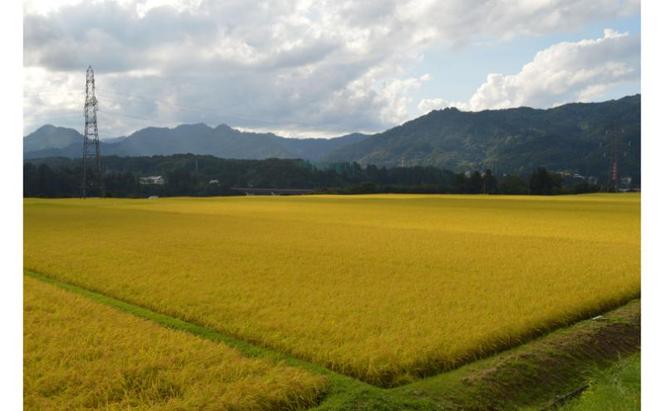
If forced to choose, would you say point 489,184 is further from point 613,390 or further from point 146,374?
point 146,374

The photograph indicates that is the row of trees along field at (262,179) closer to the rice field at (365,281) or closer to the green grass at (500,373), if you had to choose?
the rice field at (365,281)

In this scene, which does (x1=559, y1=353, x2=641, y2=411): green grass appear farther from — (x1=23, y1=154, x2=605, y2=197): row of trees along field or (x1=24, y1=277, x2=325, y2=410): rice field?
(x1=23, y1=154, x2=605, y2=197): row of trees along field

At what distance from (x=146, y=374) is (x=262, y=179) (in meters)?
125

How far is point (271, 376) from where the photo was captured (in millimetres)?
7508

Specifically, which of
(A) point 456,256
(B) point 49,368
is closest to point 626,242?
(A) point 456,256

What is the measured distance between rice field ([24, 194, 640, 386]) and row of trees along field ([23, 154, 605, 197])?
71.5 m

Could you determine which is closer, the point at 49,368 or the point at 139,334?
the point at 49,368

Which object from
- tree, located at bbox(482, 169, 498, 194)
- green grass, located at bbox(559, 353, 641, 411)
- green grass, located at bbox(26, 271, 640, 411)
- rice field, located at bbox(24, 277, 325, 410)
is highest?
tree, located at bbox(482, 169, 498, 194)

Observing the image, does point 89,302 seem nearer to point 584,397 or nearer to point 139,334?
point 139,334

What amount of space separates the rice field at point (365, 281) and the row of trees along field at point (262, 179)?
7153 centimetres

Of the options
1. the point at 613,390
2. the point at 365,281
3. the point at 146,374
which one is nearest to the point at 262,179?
the point at 365,281

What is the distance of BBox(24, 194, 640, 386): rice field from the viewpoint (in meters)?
9.33

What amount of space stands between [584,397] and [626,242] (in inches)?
767

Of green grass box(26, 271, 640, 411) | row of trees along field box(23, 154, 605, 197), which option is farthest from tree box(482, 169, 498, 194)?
green grass box(26, 271, 640, 411)
